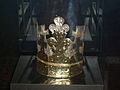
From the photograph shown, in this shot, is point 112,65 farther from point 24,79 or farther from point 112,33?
point 24,79

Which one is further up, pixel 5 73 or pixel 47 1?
pixel 47 1

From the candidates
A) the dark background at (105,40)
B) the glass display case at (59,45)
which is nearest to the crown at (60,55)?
the glass display case at (59,45)

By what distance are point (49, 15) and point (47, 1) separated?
0.19 feet

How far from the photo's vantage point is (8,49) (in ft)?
4.46

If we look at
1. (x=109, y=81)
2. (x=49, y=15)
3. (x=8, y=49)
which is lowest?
(x=109, y=81)

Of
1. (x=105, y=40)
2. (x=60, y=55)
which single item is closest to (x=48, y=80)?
(x=60, y=55)

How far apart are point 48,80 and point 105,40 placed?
0.27 meters

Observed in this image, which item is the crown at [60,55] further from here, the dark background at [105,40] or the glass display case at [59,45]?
the dark background at [105,40]

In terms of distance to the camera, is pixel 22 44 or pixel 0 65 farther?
pixel 22 44

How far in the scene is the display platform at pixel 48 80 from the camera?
1237 millimetres

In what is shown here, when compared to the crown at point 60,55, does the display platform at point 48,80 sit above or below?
below

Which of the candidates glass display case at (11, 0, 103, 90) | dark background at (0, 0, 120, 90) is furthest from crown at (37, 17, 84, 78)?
dark background at (0, 0, 120, 90)

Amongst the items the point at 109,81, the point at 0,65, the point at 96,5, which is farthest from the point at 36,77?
the point at 96,5

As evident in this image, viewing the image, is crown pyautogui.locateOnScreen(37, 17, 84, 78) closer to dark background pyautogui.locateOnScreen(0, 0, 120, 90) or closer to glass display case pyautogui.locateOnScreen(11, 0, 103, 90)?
glass display case pyautogui.locateOnScreen(11, 0, 103, 90)
